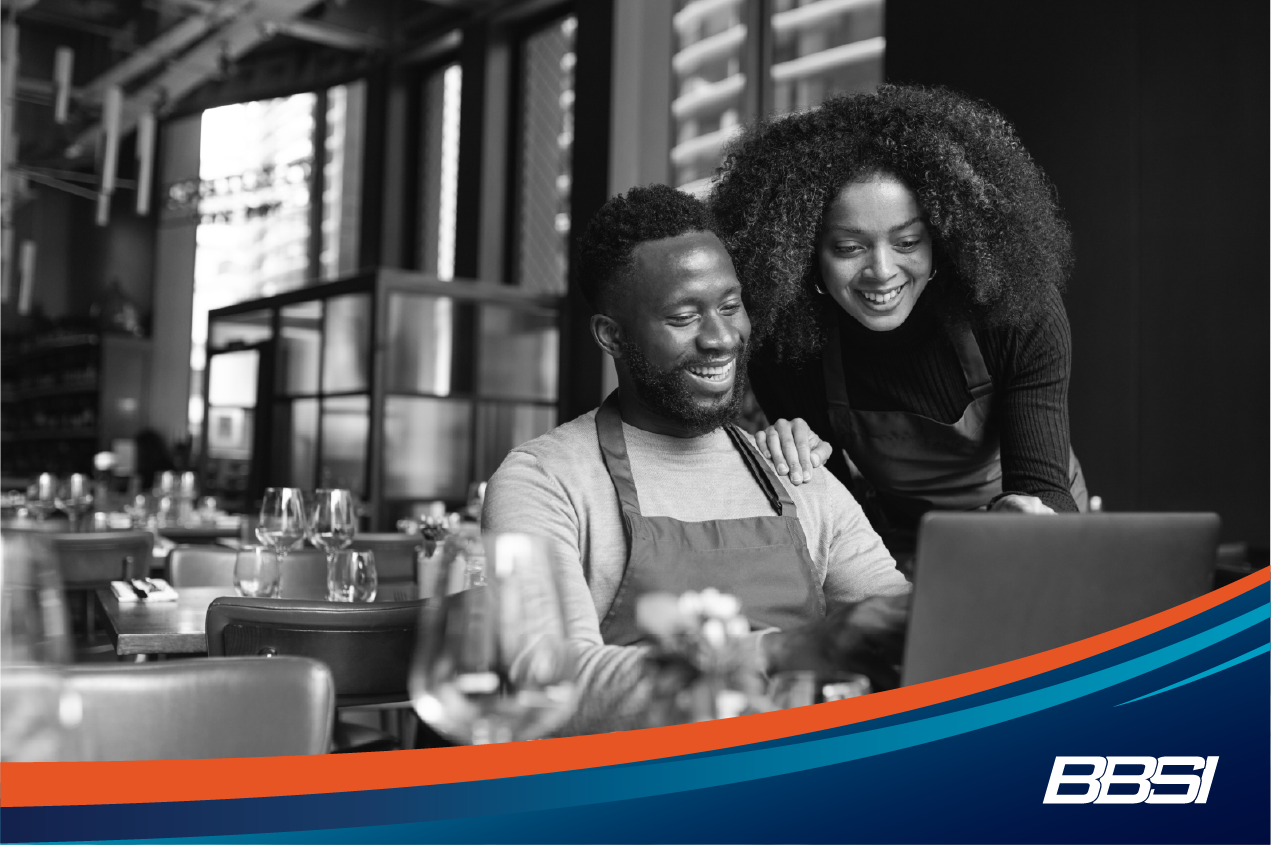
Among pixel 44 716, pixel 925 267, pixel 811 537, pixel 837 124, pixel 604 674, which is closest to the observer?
pixel 44 716

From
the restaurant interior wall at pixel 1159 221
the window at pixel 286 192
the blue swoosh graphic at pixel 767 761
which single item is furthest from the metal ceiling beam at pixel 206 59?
the blue swoosh graphic at pixel 767 761

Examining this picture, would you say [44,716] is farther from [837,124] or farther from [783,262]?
[837,124]

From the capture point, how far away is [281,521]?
2.54m

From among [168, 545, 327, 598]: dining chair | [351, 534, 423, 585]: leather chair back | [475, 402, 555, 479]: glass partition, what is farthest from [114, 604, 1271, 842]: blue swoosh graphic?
[475, 402, 555, 479]: glass partition

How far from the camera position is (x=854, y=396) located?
208cm

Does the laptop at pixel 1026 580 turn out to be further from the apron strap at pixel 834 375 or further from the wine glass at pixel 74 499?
the wine glass at pixel 74 499

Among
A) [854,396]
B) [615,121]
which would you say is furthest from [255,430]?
[854,396]

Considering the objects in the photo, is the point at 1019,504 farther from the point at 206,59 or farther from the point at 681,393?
the point at 206,59

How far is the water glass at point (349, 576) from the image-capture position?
95.0 inches

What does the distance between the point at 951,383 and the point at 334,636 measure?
113 cm

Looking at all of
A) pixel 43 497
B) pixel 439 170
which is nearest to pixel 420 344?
pixel 439 170

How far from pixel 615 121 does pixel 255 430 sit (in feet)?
10.6

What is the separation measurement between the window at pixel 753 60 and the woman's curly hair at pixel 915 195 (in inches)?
136

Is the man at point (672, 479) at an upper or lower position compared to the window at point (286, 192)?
lower
